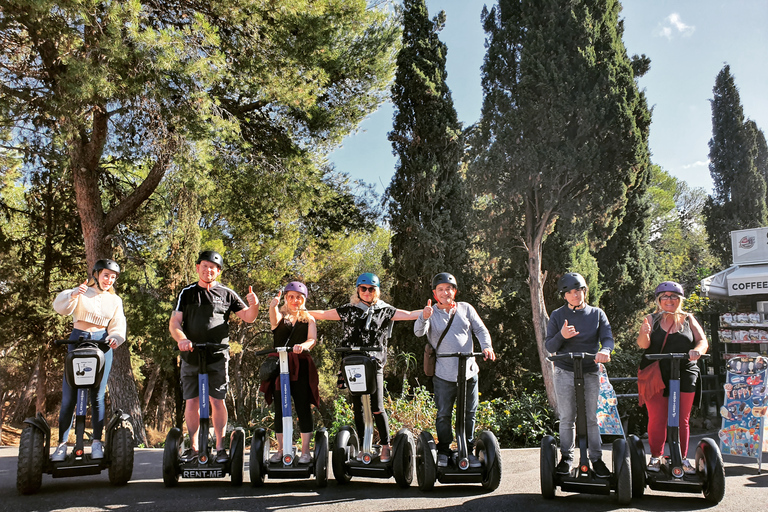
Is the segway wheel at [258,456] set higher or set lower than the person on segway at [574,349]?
lower

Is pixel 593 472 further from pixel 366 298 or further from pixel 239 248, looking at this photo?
pixel 239 248

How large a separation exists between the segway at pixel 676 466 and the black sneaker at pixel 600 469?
0.25 meters

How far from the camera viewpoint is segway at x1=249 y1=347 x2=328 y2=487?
13.8 feet

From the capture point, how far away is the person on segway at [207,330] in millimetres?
4395

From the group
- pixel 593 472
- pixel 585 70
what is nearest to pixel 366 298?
pixel 593 472

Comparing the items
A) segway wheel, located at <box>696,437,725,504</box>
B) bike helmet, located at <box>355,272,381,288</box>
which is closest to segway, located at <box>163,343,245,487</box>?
bike helmet, located at <box>355,272,381,288</box>

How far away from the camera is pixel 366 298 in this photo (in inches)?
182

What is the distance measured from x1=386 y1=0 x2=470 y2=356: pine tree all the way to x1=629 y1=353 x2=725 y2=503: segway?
311 inches

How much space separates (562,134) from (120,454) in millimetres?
9914

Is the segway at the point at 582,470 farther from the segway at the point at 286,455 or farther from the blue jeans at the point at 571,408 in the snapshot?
the segway at the point at 286,455

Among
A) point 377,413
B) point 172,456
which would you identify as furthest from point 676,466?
point 172,456

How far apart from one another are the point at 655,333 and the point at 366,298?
2323 millimetres

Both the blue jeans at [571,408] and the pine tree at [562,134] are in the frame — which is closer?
the blue jeans at [571,408]

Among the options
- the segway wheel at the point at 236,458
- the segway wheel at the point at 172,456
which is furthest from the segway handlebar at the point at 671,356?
the segway wheel at the point at 172,456
